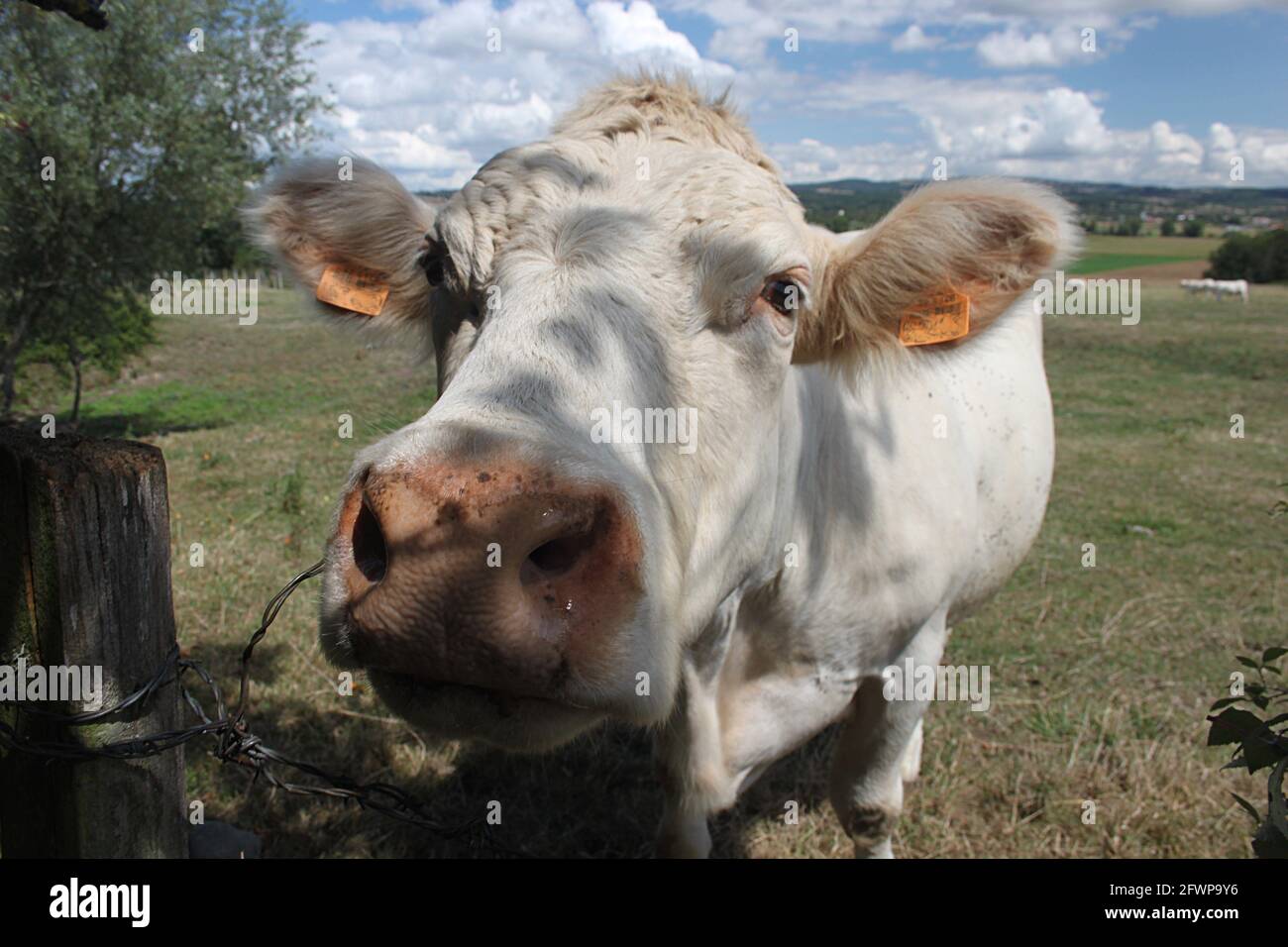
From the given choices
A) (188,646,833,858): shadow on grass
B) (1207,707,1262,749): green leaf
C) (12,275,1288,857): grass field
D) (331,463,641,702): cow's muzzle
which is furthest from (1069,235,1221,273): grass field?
(331,463,641,702): cow's muzzle

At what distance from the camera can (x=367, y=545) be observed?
1.82 metres

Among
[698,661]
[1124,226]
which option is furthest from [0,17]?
[1124,226]

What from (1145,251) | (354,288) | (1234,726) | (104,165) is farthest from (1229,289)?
(1234,726)

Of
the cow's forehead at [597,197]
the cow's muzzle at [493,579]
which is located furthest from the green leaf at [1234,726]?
the cow's forehead at [597,197]

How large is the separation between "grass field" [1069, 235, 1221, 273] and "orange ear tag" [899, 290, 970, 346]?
5802 centimetres

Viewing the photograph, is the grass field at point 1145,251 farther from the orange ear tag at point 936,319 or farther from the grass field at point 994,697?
the orange ear tag at point 936,319

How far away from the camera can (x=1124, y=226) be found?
242 ft

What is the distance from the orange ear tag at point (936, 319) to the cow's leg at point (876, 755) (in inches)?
55.3

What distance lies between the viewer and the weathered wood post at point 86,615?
190 cm

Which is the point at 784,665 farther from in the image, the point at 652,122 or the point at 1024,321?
the point at 1024,321

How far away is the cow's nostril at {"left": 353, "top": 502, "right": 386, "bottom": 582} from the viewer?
1.79 meters

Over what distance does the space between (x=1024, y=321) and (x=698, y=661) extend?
3345mm

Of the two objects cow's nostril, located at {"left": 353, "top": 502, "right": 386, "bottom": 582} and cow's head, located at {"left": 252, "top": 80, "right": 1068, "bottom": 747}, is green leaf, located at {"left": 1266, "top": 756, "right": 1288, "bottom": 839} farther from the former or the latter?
cow's nostril, located at {"left": 353, "top": 502, "right": 386, "bottom": 582}

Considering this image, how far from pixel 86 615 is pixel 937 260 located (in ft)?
8.09
